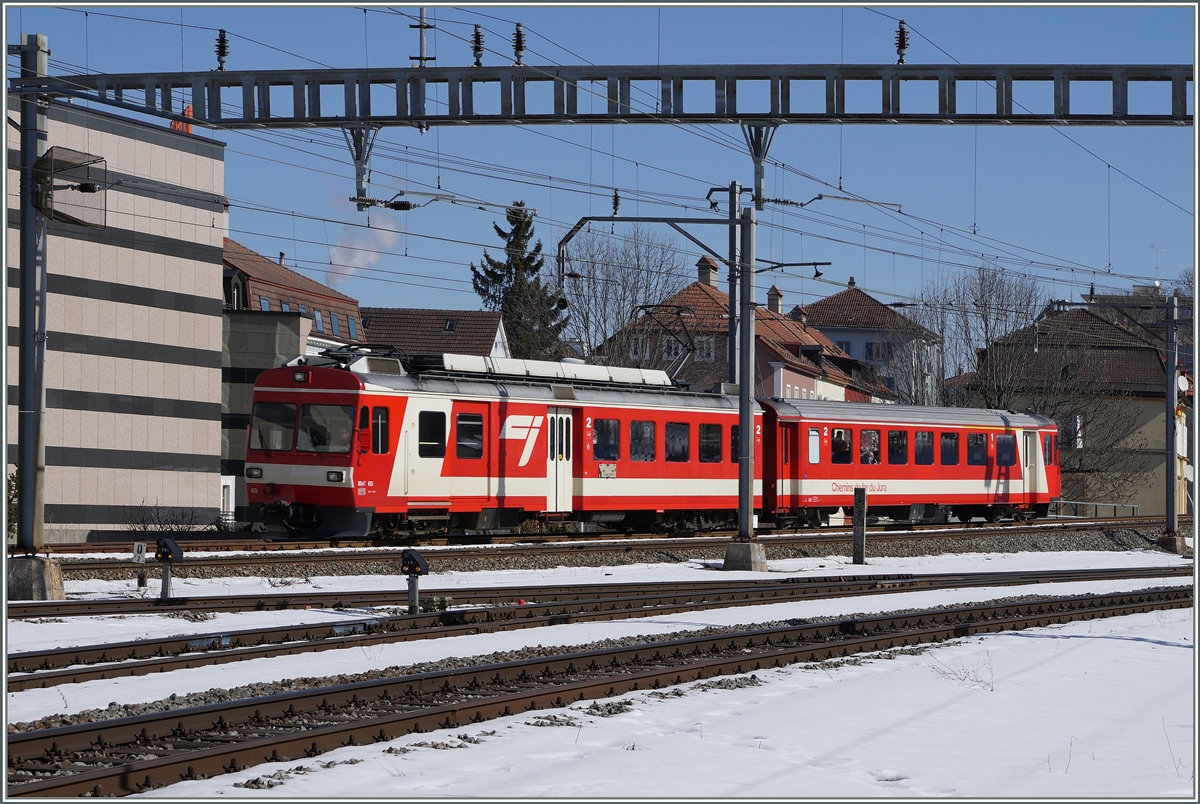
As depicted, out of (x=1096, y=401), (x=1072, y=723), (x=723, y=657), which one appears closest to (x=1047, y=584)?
(x=723, y=657)

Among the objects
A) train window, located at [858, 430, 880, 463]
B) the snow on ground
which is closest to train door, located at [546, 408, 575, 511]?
train window, located at [858, 430, 880, 463]

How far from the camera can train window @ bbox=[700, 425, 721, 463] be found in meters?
29.5

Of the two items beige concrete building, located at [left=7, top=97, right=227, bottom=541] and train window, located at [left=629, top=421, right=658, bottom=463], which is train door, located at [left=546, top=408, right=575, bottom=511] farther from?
beige concrete building, located at [left=7, top=97, right=227, bottom=541]

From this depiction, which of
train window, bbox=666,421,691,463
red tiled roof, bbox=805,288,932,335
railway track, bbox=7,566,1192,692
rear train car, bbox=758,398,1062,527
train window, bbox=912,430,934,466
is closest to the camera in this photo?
railway track, bbox=7,566,1192,692

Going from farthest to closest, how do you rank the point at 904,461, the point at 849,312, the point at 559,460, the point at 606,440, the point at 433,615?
the point at 849,312 → the point at 904,461 → the point at 606,440 → the point at 559,460 → the point at 433,615

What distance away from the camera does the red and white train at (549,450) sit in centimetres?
2356

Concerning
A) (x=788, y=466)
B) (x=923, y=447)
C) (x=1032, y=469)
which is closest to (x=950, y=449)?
(x=923, y=447)

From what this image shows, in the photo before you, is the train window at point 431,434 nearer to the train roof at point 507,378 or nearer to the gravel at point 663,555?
the train roof at point 507,378

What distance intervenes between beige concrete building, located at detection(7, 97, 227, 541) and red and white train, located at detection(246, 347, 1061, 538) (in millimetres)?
9006

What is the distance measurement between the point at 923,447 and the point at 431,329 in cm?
3891

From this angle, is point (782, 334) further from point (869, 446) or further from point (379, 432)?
point (379, 432)

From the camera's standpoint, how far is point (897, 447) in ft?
112

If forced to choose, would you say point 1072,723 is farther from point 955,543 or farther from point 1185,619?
point 955,543

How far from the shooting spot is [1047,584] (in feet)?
77.9
